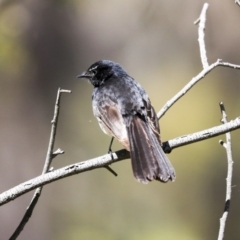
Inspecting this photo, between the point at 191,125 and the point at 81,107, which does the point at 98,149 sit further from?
the point at 191,125

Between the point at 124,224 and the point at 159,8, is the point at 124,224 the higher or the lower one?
the lower one

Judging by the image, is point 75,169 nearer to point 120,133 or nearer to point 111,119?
point 120,133

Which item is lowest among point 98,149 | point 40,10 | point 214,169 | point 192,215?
point 192,215

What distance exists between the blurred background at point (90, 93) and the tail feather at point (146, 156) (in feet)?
5.20

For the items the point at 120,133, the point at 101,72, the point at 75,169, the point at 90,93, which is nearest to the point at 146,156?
the point at 120,133

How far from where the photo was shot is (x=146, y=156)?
1.81 metres

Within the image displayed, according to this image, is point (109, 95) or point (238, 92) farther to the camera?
point (238, 92)

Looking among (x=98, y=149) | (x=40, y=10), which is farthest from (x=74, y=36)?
(x=98, y=149)

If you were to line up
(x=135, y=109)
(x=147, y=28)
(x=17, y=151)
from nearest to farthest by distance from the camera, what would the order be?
(x=135, y=109), (x=17, y=151), (x=147, y=28)

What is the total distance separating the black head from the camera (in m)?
2.54

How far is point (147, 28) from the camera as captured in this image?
3.76 m

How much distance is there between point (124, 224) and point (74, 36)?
5.23 feet

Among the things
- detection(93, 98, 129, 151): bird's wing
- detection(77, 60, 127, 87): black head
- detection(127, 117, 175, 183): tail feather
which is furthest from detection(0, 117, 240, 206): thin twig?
detection(77, 60, 127, 87): black head

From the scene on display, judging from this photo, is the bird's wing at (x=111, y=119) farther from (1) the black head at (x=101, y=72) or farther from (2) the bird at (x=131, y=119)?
(1) the black head at (x=101, y=72)
